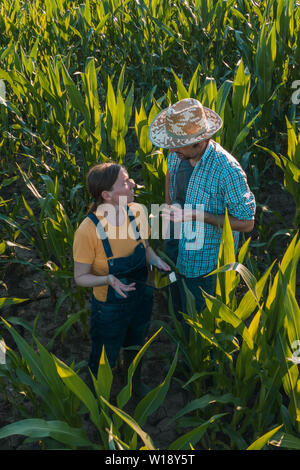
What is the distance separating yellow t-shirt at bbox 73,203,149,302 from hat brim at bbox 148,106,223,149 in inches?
10.9

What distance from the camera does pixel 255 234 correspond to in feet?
10.6

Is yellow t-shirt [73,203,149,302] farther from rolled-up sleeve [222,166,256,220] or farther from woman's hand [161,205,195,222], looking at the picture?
rolled-up sleeve [222,166,256,220]

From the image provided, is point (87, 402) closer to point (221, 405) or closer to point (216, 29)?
point (221, 405)

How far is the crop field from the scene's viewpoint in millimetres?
1658

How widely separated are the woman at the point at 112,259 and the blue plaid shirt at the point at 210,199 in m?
0.16

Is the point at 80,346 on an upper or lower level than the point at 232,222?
lower

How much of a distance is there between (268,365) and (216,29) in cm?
340

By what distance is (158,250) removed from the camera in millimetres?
2357

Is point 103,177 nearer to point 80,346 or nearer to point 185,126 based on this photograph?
point 185,126

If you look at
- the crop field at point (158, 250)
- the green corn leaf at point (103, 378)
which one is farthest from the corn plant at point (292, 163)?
the green corn leaf at point (103, 378)

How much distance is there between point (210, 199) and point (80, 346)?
1079mm

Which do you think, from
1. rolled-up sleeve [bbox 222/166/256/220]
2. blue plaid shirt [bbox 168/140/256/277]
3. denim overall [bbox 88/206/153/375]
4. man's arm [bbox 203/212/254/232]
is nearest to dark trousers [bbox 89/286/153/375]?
denim overall [bbox 88/206/153/375]

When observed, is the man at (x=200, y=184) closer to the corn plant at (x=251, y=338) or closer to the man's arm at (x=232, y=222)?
the man's arm at (x=232, y=222)

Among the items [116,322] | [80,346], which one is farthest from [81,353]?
[116,322]
